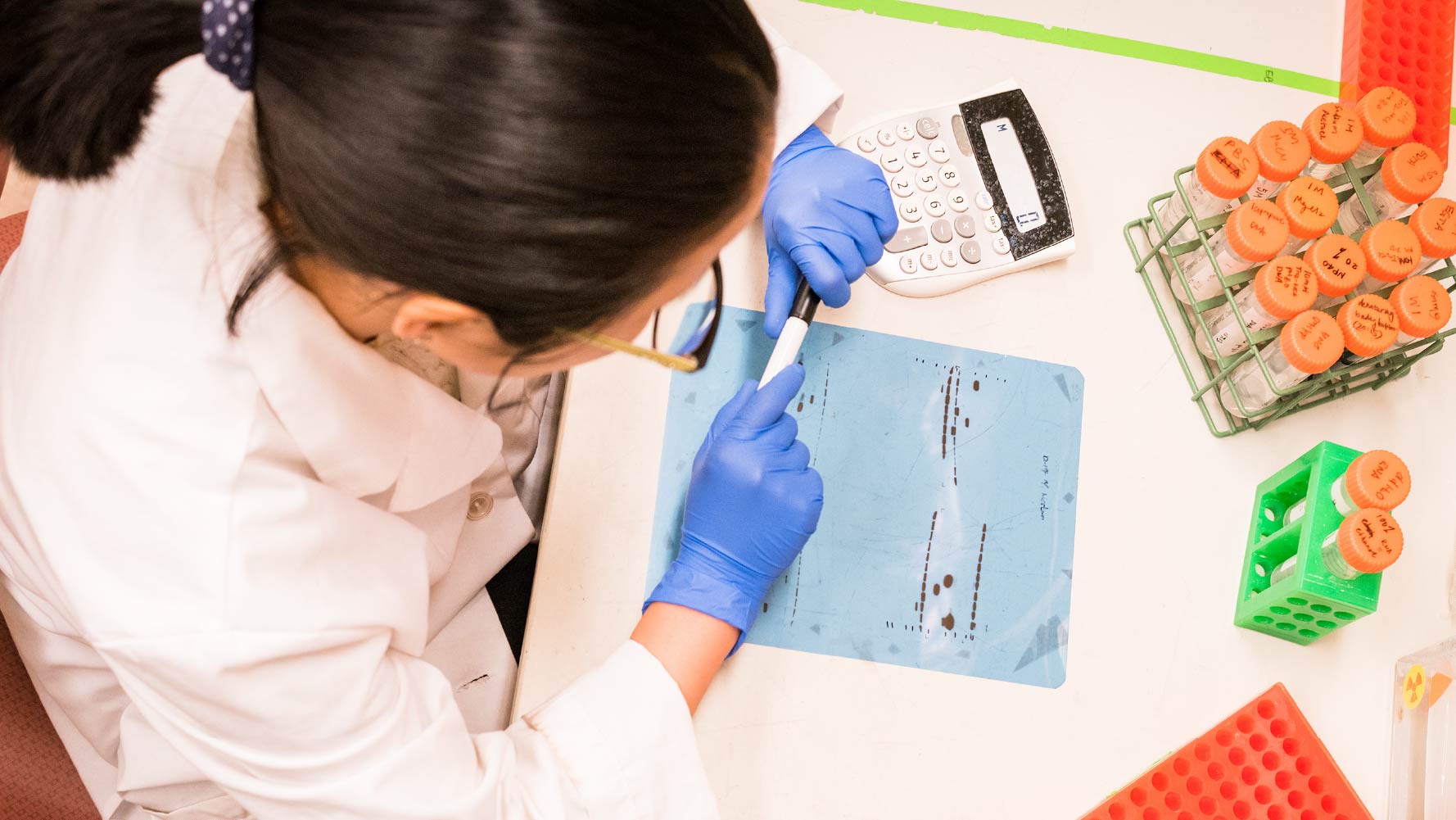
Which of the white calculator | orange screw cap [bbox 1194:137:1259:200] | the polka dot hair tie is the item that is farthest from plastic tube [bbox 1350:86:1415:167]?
the polka dot hair tie

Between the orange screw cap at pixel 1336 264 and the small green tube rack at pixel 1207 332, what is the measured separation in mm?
48

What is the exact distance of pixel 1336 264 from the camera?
2.39 feet

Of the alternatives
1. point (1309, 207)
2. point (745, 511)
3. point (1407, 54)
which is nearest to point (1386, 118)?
point (1309, 207)

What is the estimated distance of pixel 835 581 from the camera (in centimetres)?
77

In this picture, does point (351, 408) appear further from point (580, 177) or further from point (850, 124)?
point (850, 124)

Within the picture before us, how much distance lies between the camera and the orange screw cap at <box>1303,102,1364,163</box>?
760mm

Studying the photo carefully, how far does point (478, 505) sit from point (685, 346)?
0.29 m

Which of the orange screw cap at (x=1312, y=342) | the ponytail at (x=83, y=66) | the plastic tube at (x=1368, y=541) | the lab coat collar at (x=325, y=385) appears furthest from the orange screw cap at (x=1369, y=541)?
the ponytail at (x=83, y=66)

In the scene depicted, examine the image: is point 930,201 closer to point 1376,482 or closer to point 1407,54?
point 1376,482

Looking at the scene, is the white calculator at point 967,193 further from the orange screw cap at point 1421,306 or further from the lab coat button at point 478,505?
the lab coat button at point 478,505

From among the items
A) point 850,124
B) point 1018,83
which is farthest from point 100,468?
point 1018,83

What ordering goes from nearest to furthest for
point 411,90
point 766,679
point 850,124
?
point 411,90, point 766,679, point 850,124

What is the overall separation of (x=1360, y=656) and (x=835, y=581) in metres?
0.43

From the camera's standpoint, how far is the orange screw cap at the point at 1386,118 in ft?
2.51
